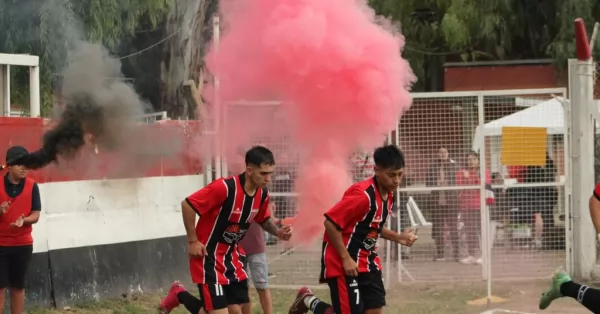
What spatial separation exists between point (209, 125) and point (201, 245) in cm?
443

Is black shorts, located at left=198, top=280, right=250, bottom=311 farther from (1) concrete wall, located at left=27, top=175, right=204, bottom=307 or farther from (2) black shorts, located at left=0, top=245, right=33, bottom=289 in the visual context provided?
(1) concrete wall, located at left=27, top=175, right=204, bottom=307

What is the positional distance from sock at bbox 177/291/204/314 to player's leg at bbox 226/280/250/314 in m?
0.54

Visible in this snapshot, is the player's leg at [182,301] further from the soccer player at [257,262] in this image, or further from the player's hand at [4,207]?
the player's hand at [4,207]

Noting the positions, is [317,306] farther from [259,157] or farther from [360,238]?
[259,157]

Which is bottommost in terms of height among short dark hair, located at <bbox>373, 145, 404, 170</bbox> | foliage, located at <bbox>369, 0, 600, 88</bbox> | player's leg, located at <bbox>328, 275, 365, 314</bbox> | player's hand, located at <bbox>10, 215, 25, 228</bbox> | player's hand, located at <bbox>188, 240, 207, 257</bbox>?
player's leg, located at <bbox>328, 275, 365, 314</bbox>

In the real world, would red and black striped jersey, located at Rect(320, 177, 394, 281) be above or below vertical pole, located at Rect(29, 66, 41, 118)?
below

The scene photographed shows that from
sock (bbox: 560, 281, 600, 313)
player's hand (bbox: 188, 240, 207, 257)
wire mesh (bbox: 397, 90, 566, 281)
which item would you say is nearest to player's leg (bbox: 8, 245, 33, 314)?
player's hand (bbox: 188, 240, 207, 257)

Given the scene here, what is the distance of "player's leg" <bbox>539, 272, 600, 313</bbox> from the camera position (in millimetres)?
8078

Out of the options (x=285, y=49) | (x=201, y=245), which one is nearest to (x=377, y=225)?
(x=201, y=245)

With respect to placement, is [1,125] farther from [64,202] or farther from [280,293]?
[280,293]

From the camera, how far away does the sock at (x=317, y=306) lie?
8.41 metres

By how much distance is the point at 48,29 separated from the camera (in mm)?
13148

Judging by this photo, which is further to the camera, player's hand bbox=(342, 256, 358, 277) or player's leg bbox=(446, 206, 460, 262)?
player's leg bbox=(446, 206, 460, 262)

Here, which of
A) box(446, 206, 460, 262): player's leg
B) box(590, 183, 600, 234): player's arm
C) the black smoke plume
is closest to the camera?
box(590, 183, 600, 234): player's arm
